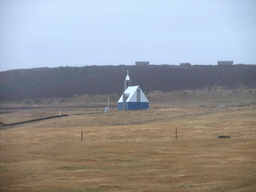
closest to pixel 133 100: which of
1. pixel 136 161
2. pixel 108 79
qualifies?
pixel 136 161

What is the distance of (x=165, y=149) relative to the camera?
31.2 metres

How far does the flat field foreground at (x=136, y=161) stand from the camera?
62.2ft

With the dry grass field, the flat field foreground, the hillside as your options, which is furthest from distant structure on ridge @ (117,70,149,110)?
the hillside

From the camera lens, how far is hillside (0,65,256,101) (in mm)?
140250

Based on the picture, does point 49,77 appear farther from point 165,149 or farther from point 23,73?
point 165,149

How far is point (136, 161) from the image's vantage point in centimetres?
2588

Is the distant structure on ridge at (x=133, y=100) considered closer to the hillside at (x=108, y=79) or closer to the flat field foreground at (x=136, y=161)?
the flat field foreground at (x=136, y=161)

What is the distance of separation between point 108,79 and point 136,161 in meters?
134

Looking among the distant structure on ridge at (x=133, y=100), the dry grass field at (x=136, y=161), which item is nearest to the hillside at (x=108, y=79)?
the distant structure on ridge at (x=133, y=100)

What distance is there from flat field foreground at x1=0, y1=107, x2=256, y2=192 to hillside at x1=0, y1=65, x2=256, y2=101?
93542 mm

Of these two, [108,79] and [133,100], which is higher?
[108,79]

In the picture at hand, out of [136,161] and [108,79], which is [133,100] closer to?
[136,161]

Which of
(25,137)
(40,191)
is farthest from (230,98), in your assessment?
(40,191)

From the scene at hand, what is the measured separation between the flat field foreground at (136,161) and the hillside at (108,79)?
93542 mm
